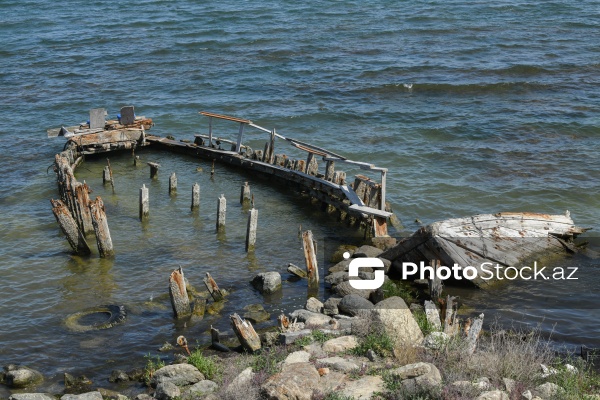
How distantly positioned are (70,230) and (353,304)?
10.0 m

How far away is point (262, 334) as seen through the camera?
19203mm

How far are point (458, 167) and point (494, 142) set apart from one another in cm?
342

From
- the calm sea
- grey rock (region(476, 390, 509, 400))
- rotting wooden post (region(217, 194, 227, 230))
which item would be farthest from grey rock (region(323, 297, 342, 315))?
rotting wooden post (region(217, 194, 227, 230))

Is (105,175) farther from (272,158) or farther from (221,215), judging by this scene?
(221,215)

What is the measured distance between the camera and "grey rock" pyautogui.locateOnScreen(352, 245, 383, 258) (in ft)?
77.6

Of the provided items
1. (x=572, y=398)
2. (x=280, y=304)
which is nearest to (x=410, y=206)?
(x=280, y=304)

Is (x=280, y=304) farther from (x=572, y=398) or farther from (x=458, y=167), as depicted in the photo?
(x=458, y=167)

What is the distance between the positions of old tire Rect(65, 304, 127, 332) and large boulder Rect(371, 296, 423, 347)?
7.29 m

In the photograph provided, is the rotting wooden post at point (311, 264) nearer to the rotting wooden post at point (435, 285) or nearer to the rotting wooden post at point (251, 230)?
the rotting wooden post at point (251, 230)

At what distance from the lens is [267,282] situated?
2209cm

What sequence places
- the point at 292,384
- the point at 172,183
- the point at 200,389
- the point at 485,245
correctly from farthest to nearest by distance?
the point at 172,183
the point at 485,245
the point at 200,389
the point at 292,384

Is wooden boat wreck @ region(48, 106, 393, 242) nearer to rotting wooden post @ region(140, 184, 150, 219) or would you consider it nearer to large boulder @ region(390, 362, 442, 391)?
rotting wooden post @ region(140, 184, 150, 219)
